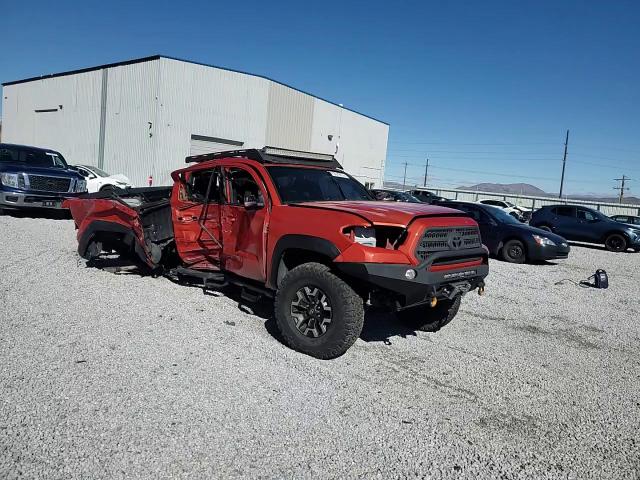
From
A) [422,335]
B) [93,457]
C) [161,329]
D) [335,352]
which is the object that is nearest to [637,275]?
[422,335]

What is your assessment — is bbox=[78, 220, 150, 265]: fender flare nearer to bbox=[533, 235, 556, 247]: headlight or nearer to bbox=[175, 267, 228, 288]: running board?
bbox=[175, 267, 228, 288]: running board

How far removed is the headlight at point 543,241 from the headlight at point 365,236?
29.1 ft

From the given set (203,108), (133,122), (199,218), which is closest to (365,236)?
(199,218)

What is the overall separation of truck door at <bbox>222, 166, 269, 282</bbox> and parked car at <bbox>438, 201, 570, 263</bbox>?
332 inches

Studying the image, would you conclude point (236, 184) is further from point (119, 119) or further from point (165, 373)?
point (119, 119)

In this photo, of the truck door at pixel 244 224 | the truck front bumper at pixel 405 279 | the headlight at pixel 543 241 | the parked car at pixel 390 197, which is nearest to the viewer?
the truck front bumper at pixel 405 279

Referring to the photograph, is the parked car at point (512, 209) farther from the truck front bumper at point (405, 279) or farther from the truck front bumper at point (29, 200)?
the truck front bumper at point (405, 279)

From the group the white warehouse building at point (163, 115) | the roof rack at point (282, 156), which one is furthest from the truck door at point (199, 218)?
the white warehouse building at point (163, 115)

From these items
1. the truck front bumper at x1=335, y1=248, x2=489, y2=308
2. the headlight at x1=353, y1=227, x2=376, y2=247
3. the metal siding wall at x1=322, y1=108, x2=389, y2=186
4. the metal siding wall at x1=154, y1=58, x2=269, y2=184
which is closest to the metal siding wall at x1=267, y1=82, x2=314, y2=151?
the metal siding wall at x1=154, y1=58, x2=269, y2=184

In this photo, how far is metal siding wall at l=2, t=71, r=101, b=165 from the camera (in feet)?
101

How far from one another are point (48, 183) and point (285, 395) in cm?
1155

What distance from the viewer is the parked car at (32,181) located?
12070 millimetres

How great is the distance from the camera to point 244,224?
5.35m

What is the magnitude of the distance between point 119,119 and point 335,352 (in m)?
28.0
